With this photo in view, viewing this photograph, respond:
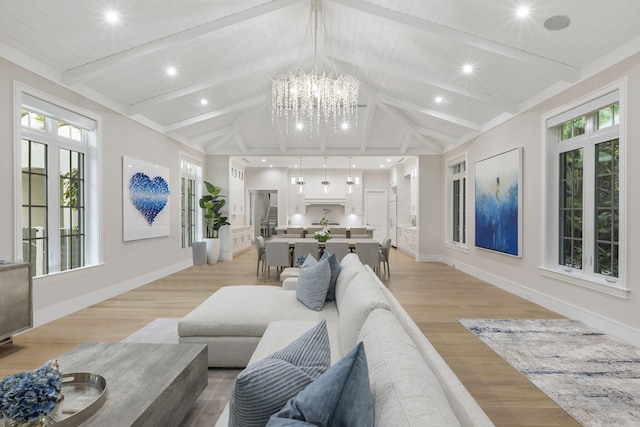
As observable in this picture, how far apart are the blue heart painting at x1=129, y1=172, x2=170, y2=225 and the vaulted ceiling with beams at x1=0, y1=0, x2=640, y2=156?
100 centimetres

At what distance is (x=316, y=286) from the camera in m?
2.77

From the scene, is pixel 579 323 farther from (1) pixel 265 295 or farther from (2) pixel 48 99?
(2) pixel 48 99

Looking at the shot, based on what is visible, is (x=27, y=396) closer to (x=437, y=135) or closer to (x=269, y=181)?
(x=437, y=135)

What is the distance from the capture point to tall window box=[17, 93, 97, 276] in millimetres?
3594

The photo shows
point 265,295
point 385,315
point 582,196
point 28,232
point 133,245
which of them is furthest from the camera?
point 133,245

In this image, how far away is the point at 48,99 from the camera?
12.1 ft

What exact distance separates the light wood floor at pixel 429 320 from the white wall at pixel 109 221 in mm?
203

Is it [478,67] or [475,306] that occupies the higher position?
[478,67]

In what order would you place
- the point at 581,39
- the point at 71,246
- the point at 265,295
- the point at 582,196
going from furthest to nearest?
the point at 71,246 → the point at 582,196 → the point at 581,39 → the point at 265,295

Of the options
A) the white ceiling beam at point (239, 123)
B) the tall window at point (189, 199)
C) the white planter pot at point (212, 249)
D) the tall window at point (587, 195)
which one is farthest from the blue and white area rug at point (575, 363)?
the tall window at point (189, 199)

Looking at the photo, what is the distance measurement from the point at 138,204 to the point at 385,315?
16.6 feet

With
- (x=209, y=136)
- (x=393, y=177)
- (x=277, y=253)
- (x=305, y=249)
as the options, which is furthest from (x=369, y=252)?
(x=393, y=177)

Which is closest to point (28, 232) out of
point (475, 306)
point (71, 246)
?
point (71, 246)

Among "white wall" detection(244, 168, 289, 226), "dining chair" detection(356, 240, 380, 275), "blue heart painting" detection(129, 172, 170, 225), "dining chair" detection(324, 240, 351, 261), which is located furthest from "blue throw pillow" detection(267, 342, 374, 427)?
"white wall" detection(244, 168, 289, 226)
